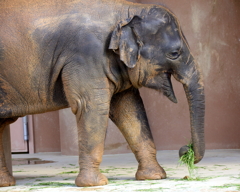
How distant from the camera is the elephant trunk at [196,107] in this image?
199 inches

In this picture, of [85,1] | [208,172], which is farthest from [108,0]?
[208,172]

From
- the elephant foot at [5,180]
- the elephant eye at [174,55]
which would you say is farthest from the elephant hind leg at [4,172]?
the elephant eye at [174,55]

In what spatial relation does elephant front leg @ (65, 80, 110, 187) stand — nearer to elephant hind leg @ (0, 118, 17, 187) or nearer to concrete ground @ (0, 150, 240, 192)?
concrete ground @ (0, 150, 240, 192)

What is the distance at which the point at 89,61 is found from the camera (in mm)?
5105

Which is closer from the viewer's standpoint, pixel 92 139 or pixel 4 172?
pixel 92 139

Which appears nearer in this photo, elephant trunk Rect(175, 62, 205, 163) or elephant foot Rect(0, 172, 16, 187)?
elephant trunk Rect(175, 62, 205, 163)

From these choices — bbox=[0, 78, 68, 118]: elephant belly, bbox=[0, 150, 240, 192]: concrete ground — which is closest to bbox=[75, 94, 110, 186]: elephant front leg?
bbox=[0, 150, 240, 192]: concrete ground

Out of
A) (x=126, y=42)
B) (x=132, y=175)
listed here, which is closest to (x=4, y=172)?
(x=132, y=175)

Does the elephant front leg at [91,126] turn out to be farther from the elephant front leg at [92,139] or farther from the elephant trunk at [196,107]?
the elephant trunk at [196,107]

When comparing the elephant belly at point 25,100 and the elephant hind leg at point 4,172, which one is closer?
the elephant belly at point 25,100

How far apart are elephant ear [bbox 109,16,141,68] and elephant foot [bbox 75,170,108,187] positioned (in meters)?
1.00

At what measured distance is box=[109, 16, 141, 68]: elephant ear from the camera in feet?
16.7

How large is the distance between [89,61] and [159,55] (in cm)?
64

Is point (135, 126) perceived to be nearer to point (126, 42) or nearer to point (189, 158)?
point (189, 158)
